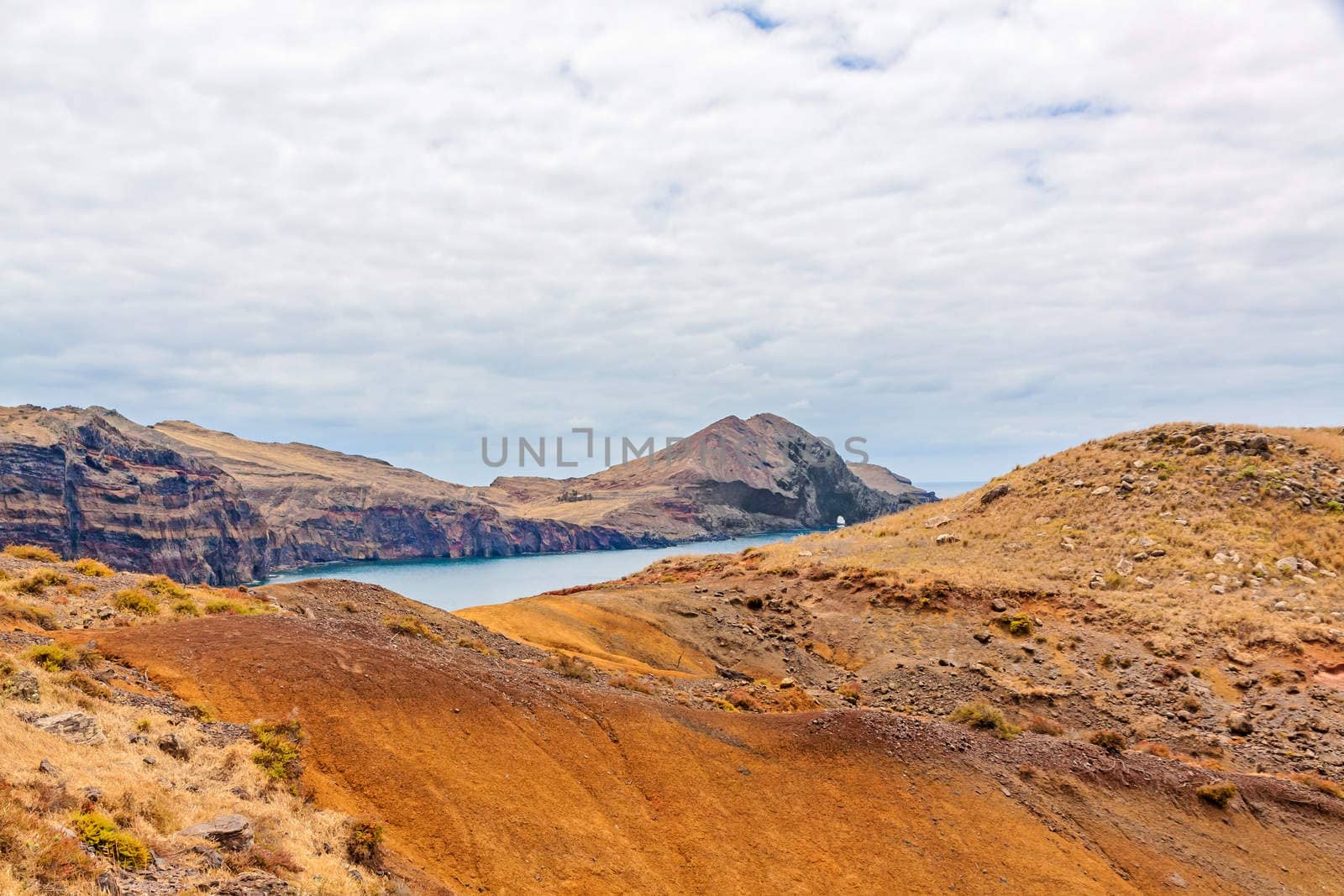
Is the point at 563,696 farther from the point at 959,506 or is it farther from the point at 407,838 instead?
the point at 959,506

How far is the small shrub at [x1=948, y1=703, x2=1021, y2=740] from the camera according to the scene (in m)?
19.2

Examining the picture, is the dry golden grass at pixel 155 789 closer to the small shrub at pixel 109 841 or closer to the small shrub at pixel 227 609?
the small shrub at pixel 109 841

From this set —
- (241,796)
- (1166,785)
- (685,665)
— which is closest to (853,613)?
(685,665)

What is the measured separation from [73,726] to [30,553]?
13276 mm

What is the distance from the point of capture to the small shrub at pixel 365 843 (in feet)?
32.2

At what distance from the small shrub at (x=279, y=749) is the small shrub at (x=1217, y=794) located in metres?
19.2

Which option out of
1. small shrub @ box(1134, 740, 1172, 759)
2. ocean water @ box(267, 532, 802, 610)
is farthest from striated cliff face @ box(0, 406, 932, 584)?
small shrub @ box(1134, 740, 1172, 759)

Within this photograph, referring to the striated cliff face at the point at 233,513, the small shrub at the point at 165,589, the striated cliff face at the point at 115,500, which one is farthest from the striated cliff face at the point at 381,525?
the small shrub at the point at 165,589

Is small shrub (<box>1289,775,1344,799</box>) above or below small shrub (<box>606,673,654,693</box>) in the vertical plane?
below

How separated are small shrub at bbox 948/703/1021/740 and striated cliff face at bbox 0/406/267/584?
104 m

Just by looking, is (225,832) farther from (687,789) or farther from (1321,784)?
(1321,784)

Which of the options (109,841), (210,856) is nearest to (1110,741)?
(210,856)

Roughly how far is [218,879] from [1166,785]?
19440 millimetres

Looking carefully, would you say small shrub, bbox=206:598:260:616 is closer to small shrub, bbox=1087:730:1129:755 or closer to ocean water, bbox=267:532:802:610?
small shrub, bbox=1087:730:1129:755
